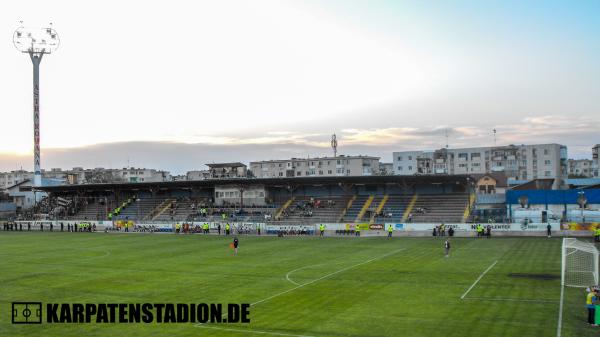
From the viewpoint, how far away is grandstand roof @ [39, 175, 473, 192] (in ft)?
258

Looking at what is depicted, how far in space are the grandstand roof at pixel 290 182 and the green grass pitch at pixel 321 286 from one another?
76.9 feet

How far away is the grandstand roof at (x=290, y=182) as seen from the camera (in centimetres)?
7869

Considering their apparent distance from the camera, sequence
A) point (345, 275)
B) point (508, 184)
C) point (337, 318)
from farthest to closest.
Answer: point (508, 184), point (345, 275), point (337, 318)

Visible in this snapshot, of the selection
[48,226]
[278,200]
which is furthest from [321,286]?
[48,226]

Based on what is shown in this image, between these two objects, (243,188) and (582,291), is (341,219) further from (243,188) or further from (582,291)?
(582,291)

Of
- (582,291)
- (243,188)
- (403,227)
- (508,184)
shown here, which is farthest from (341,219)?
(508,184)

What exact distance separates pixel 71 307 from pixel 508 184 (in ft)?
387

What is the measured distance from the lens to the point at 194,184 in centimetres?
9456

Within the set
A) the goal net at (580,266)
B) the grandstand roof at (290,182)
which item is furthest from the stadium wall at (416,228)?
the goal net at (580,266)

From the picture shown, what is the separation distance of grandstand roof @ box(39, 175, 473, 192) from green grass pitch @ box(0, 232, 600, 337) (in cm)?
2344

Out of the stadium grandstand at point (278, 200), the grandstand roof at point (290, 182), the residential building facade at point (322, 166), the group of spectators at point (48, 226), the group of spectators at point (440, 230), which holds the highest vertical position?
the residential building facade at point (322, 166)

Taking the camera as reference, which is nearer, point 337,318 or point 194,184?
point 337,318
